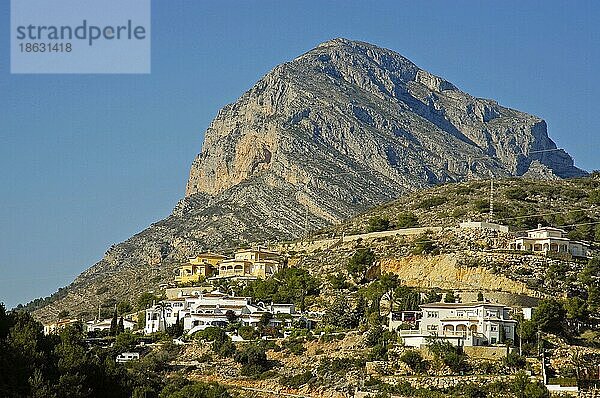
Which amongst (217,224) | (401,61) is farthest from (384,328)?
(401,61)

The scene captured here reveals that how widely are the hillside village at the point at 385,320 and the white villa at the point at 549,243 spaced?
0.09 m

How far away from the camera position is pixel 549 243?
203ft

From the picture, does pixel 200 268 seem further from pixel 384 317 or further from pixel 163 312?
pixel 384 317

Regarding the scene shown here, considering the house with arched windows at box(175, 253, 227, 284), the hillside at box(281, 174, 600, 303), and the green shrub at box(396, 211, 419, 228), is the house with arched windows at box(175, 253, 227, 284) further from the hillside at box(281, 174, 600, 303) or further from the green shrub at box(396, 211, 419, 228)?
the green shrub at box(396, 211, 419, 228)

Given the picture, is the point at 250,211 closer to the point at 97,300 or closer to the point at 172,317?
the point at 97,300

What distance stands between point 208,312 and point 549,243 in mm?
18940

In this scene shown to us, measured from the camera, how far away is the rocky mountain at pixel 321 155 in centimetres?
10362

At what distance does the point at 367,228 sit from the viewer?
74.0 m

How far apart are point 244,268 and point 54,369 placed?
36113 mm

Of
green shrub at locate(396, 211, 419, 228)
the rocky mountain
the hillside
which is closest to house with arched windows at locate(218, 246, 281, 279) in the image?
the hillside

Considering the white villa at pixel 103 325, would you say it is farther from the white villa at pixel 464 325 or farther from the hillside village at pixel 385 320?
the white villa at pixel 464 325

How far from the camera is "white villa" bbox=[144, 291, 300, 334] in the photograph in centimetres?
6116

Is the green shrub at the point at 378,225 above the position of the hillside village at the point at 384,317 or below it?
above

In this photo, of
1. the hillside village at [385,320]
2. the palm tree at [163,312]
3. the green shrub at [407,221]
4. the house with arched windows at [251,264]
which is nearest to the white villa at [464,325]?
the hillside village at [385,320]
